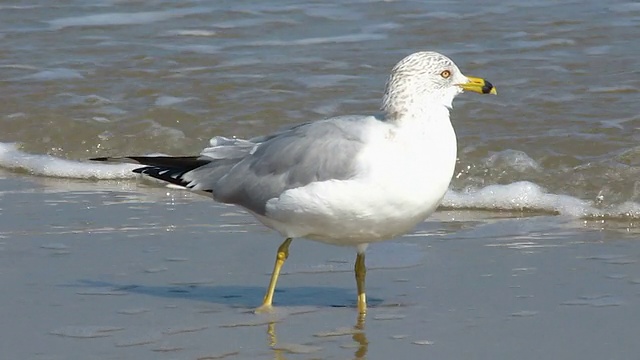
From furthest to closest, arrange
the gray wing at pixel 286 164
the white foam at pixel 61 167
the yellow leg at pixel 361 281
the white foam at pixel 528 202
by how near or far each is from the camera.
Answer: the white foam at pixel 61 167 < the white foam at pixel 528 202 < the yellow leg at pixel 361 281 < the gray wing at pixel 286 164

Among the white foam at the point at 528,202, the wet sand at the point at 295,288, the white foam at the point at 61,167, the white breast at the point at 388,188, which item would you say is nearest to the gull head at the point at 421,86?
the white breast at the point at 388,188

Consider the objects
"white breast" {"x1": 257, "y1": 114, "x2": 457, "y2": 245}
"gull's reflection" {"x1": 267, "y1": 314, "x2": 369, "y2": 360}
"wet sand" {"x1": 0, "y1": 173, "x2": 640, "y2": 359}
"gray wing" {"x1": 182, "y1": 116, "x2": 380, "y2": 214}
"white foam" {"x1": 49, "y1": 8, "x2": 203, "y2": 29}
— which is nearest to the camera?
"gull's reflection" {"x1": 267, "y1": 314, "x2": 369, "y2": 360}

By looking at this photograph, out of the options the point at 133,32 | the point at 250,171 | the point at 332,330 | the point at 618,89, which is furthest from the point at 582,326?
the point at 133,32

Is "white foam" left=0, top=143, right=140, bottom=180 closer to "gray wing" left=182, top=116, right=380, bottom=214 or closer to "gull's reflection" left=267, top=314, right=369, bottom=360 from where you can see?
A: "gray wing" left=182, top=116, right=380, bottom=214

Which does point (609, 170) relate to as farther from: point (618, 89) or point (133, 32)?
point (133, 32)

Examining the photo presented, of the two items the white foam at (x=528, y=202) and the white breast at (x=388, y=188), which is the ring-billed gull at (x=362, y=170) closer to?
the white breast at (x=388, y=188)

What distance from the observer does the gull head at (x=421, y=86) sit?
5.73 metres

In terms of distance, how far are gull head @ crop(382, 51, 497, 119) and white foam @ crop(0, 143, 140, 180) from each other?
10.9ft

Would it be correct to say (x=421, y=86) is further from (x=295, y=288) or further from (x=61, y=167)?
(x=61, y=167)

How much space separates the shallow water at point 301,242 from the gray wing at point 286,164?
0.47m

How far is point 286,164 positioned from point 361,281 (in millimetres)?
628

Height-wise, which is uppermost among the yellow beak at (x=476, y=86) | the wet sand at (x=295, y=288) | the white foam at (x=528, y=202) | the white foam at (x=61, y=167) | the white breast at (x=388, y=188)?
the yellow beak at (x=476, y=86)

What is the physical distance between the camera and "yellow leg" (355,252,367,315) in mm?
5891

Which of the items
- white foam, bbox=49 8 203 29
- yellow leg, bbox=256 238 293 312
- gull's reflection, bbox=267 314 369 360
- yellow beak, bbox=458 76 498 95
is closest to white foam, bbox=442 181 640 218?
yellow beak, bbox=458 76 498 95
